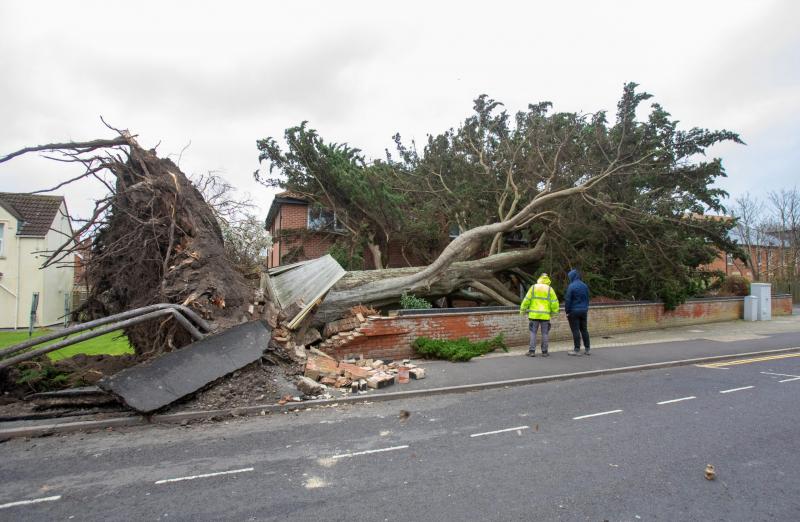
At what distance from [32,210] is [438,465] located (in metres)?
28.8

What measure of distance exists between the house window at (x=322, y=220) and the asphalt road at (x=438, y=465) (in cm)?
1217

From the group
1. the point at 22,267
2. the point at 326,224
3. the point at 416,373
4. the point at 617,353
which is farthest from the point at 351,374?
the point at 22,267

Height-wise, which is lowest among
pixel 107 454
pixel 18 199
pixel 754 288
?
pixel 107 454

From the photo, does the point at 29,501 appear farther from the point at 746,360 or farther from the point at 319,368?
the point at 746,360

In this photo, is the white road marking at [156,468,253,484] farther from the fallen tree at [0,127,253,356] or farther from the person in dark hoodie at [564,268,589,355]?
the person in dark hoodie at [564,268,589,355]

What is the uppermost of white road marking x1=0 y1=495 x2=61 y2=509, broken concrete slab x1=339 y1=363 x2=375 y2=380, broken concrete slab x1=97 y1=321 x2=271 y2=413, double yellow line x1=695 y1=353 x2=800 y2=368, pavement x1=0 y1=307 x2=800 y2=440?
broken concrete slab x1=97 y1=321 x2=271 y2=413

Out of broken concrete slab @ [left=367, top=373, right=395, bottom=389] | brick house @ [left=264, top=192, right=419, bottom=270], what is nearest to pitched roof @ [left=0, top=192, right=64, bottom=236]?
brick house @ [left=264, top=192, right=419, bottom=270]

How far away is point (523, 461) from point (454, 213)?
13.3 meters

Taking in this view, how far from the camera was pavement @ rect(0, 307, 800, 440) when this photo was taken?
5.42 meters

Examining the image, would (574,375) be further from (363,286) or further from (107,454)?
(107,454)

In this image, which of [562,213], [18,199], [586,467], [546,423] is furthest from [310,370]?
[18,199]

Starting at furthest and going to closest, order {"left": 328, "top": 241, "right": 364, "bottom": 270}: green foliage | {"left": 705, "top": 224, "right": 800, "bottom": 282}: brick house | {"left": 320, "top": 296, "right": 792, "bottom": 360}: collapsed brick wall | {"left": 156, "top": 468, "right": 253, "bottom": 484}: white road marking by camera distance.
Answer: {"left": 705, "top": 224, "right": 800, "bottom": 282}: brick house → {"left": 328, "top": 241, "right": 364, "bottom": 270}: green foliage → {"left": 320, "top": 296, "right": 792, "bottom": 360}: collapsed brick wall → {"left": 156, "top": 468, "right": 253, "bottom": 484}: white road marking

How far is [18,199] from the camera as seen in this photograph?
80.3ft

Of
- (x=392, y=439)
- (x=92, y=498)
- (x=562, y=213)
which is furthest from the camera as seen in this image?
(x=562, y=213)
